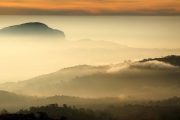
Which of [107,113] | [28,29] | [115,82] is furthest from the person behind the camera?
[115,82]

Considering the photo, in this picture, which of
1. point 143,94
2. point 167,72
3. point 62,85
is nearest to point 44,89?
point 62,85

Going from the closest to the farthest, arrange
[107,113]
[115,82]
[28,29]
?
1. [107,113]
2. [28,29]
3. [115,82]

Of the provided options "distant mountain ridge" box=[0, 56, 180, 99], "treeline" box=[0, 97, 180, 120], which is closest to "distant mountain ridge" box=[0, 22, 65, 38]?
"distant mountain ridge" box=[0, 56, 180, 99]

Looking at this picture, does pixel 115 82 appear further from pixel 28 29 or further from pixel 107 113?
pixel 28 29

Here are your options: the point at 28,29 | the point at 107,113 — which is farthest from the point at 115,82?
the point at 28,29

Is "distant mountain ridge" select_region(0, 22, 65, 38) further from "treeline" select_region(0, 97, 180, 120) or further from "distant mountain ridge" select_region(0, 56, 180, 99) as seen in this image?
"treeline" select_region(0, 97, 180, 120)

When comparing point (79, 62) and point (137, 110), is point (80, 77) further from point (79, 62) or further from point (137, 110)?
point (137, 110)

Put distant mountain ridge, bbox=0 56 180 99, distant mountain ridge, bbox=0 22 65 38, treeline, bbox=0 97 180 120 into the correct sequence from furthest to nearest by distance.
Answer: distant mountain ridge, bbox=0 56 180 99 < distant mountain ridge, bbox=0 22 65 38 < treeline, bbox=0 97 180 120

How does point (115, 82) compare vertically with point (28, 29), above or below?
below

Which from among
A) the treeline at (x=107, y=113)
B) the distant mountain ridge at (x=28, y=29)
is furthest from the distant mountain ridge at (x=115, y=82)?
the distant mountain ridge at (x=28, y=29)
